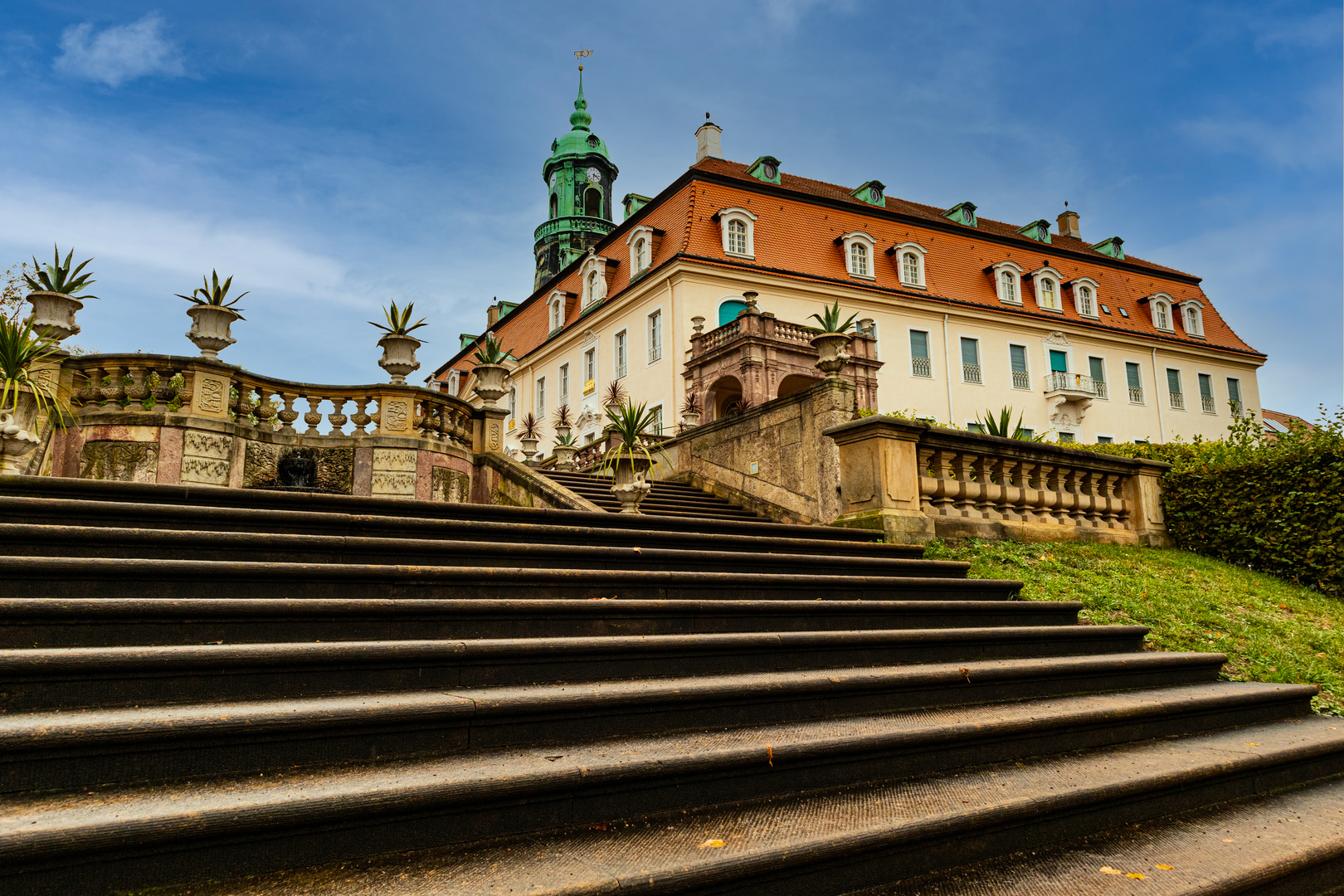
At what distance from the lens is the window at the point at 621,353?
2955cm

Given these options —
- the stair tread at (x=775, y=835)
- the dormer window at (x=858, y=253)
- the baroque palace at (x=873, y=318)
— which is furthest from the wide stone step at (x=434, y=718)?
the dormer window at (x=858, y=253)

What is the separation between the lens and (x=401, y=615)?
11.0 feet

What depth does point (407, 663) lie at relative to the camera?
9.91 feet

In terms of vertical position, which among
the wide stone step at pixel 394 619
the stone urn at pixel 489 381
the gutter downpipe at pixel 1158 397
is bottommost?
the wide stone step at pixel 394 619

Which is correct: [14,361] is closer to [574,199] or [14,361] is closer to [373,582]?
[373,582]

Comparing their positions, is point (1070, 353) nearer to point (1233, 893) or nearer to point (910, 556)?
point (910, 556)

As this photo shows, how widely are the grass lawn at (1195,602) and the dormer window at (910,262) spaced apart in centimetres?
2346

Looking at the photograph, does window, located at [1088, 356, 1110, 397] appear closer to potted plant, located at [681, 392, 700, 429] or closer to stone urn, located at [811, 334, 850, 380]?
potted plant, located at [681, 392, 700, 429]

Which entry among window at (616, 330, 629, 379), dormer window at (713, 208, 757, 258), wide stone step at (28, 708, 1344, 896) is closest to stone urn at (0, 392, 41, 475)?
wide stone step at (28, 708, 1344, 896)

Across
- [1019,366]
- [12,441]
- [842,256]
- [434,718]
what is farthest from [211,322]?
[1019,366]

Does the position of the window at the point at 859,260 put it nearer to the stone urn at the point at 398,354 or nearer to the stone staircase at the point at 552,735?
the stone urn at the point at 398,354

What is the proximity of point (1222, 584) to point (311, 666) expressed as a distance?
26.0 ft

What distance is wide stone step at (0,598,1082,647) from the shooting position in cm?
283

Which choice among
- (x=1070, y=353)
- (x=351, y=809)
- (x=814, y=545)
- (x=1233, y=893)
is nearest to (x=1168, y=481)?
(x=814, y=545)
